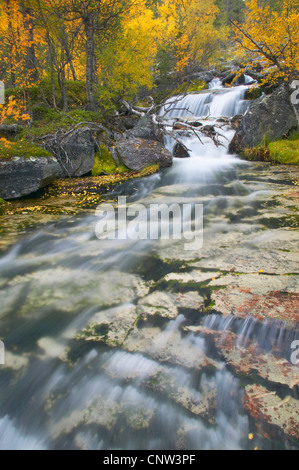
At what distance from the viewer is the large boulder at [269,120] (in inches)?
399

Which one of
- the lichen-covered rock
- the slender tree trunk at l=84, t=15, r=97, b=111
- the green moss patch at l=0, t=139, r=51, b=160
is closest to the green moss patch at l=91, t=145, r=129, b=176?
the green moss patch at l=0, t=139, r=51, b=160

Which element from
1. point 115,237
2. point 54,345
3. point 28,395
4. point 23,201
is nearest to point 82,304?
point 54,345

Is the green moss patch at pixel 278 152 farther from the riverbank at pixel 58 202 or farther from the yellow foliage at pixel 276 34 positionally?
the riverbank at pixel 58 202

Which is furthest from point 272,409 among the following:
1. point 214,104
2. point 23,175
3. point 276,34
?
point 214,104

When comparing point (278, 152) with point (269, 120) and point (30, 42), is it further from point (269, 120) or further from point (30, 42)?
point (30, 42)

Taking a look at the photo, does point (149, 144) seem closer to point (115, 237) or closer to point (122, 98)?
point (122, 98)

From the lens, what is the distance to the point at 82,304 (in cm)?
314

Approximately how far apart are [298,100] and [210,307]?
10353 millimetres

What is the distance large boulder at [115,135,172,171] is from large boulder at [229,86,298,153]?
360 centimetres

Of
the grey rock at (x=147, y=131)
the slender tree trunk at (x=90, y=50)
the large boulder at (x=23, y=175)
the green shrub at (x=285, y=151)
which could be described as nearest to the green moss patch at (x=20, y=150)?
the large boulder at (x=23, y=175)

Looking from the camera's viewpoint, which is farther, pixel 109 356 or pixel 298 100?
pixel 298 100

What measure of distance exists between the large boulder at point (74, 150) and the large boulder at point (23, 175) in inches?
38.1

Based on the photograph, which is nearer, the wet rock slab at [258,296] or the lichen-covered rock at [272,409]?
the lichen-covered rock at [272,409]

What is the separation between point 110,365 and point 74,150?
781cm
